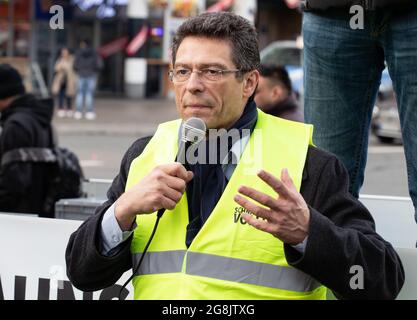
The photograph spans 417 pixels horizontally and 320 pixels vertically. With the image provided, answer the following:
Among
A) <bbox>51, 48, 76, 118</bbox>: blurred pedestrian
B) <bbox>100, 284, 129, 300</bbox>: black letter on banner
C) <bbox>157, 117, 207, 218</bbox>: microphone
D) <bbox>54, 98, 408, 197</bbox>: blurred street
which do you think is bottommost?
<bbox>54, 98, 408, 197</bbox>: blurred street

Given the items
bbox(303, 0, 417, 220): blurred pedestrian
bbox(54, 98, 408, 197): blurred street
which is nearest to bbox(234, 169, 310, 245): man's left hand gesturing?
bbox(303, 0, 417, 220): blurred pedestrian

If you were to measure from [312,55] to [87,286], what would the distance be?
120 centimetres

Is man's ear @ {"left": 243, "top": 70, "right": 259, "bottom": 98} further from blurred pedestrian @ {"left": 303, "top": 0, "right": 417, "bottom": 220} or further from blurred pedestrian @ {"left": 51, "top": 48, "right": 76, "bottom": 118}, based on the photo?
blurred pedestrian @ {"left": 51, "top": 48, "right": 76, "bottom": 118}

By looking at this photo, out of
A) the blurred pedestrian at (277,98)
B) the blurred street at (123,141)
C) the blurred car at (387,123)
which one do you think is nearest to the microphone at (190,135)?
the blurred pedestrian at (277,98)

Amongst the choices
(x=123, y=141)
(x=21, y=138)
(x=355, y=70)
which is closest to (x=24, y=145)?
(x=21, y=138)

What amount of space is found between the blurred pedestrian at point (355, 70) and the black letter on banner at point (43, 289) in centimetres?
112

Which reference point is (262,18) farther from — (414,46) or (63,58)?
(414,46)

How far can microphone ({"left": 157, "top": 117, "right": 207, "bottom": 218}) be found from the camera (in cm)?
257

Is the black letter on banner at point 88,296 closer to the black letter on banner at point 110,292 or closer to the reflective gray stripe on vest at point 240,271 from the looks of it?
the black letter on banner at point 110,292

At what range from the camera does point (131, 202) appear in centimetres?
261

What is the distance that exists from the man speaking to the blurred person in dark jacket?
3.22 metres

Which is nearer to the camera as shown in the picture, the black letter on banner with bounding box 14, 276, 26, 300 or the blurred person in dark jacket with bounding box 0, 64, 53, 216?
the black letter on banner with bounding box 14, 276, 26, 300

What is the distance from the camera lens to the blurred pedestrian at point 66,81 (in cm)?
2242

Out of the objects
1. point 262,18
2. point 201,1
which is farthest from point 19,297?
point 262,18
